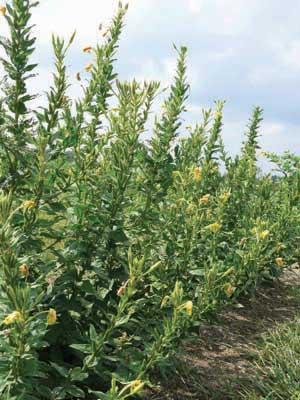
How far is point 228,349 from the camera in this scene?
12.6ft

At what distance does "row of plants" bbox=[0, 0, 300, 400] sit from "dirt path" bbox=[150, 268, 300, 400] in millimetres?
443

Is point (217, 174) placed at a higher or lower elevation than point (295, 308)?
higher

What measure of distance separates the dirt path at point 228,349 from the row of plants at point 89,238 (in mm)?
443

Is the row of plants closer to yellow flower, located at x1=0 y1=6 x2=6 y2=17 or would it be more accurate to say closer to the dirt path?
yellow flower, located at x1=0 y1=6 x2=6 y2=17

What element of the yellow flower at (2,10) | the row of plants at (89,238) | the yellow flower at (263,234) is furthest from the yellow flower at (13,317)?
the yellow flower at (263,234)

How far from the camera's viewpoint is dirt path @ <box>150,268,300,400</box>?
3182mm

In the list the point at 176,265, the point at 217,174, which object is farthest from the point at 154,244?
the point at 217,174

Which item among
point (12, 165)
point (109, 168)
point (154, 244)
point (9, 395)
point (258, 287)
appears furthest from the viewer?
point (258, 287)

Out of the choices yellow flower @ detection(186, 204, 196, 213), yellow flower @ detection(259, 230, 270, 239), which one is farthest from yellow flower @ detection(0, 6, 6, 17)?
yellow flower @ detection(259, 230, 270, 239)

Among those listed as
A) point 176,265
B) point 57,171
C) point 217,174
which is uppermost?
point 217,174

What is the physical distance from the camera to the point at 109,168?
262 cm

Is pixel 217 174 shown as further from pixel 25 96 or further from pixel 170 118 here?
pixel 25 96

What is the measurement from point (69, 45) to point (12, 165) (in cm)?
60

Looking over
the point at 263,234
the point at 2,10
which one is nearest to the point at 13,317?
the point at 2,10
